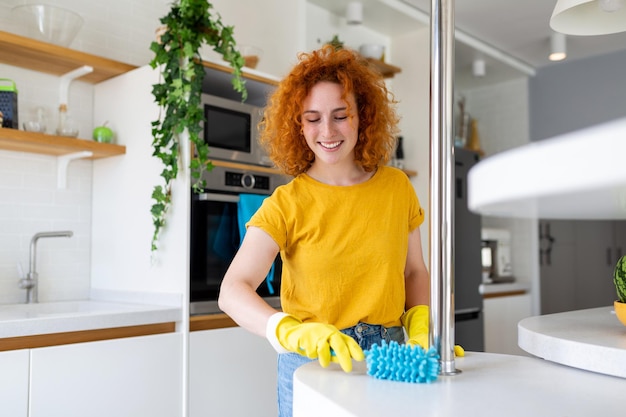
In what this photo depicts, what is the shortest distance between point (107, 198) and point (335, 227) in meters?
1.71

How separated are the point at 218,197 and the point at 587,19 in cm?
149

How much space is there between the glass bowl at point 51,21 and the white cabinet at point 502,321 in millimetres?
3130

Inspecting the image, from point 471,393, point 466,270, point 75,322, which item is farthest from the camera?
point 466,270

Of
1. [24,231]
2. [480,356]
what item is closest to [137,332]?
[24,231]

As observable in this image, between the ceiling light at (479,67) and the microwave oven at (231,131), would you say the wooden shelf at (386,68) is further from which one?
the microwave oven at (231,131)

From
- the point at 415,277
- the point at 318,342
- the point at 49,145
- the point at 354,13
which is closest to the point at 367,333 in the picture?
the point at 415,277

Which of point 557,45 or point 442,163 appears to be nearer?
point 442,163

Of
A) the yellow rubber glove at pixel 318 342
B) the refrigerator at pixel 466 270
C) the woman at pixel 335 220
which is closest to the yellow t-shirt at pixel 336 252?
the woman at pixel 335 220

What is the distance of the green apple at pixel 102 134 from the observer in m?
2.67

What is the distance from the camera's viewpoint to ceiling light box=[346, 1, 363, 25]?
358 cm

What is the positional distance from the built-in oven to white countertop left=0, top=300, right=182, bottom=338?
0.15 m

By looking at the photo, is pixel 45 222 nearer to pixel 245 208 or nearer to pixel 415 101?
pixel 245 208

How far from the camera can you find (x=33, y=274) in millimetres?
2553

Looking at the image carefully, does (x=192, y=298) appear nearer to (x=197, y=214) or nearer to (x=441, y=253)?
(x=197, y=214)
